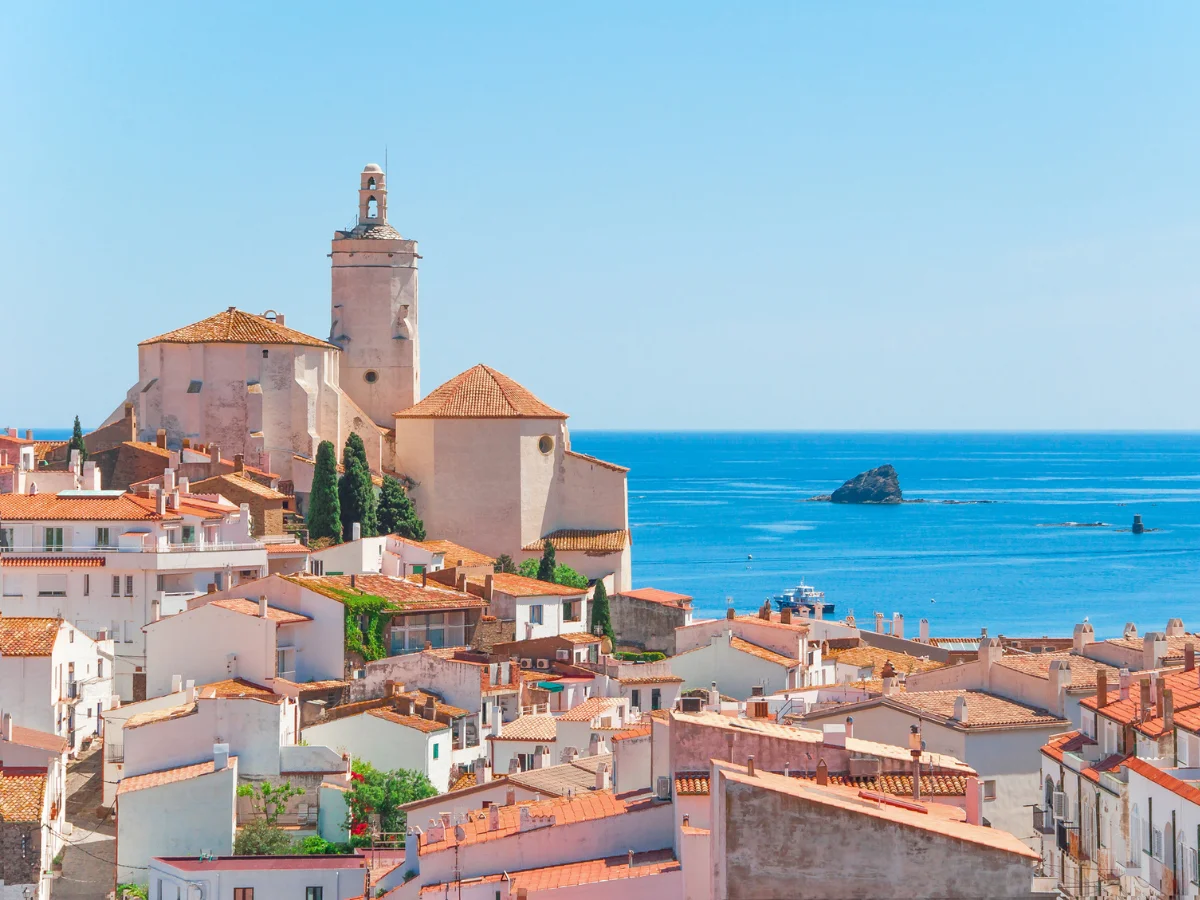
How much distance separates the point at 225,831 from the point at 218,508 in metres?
17.1

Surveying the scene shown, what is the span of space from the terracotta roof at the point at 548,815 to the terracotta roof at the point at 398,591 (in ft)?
57.6

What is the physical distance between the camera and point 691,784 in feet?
59.9

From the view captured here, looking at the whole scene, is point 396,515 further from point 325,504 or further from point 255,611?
point 255,611

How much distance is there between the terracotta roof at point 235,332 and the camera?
5672 centimetres

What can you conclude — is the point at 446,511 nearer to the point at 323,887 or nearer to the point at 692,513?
the point at 323,887

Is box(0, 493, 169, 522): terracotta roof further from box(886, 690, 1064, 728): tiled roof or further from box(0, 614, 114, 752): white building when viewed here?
box(886, 690, 1064, 728): tiled roof

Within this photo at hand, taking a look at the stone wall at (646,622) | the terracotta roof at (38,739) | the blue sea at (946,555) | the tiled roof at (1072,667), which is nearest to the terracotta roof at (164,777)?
the terracotta roof at (38,739)

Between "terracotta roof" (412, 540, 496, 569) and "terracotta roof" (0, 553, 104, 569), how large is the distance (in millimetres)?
9137

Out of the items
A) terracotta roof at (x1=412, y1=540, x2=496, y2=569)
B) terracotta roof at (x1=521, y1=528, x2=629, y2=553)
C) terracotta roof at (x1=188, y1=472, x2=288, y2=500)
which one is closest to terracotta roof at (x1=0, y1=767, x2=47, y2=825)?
terracotta roof at (x1=412, y1=540, x2=496, y2=569)

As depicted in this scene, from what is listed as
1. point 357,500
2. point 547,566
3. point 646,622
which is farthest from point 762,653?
point 357,500

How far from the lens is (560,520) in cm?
5778

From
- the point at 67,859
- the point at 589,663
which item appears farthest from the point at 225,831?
the point at 589,663

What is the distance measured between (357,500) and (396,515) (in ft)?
6.84

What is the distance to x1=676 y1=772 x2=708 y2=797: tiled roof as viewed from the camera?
18094mm
